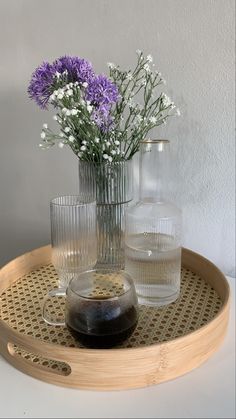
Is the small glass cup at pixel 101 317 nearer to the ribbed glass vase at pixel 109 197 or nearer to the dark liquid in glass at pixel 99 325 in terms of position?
the dark liquid in glass at pixel 99 325

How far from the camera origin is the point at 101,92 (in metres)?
0.66

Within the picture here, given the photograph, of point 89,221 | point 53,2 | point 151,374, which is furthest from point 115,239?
point 53,2

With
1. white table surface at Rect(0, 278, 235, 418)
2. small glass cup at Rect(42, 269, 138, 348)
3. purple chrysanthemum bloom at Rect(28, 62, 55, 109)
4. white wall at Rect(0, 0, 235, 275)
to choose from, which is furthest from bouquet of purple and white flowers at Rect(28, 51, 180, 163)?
white table surface at Rect(0, 278, 235, 418)

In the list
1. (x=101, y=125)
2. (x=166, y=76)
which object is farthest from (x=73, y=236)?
(x=166, y=76)

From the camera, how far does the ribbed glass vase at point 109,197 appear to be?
0.75 m

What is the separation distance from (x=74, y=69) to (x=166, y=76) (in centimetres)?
26

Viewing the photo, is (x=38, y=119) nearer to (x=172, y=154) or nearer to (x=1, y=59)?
(x=1, y=59)

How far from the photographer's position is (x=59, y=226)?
73 centimetres

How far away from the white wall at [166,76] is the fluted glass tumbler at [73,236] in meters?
0.27

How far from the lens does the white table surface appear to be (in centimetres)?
51

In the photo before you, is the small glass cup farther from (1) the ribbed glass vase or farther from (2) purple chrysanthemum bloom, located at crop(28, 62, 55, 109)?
(2) purple chrysanthemum bloom, located at crop(28, 62, 55, 109)

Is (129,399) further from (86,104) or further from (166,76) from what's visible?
(166,76)

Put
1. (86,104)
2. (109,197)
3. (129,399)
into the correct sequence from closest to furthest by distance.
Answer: (129,399) → (86,104) → (109,197)

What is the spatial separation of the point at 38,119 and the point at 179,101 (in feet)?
1.22
